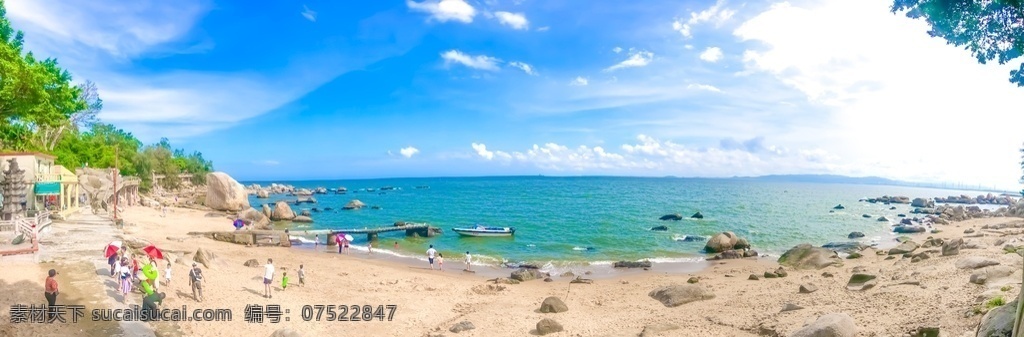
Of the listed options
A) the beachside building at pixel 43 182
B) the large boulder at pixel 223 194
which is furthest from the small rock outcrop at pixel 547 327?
the large boulder at pixel 223 194

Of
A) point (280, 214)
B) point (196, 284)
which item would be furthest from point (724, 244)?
point (280, 214)

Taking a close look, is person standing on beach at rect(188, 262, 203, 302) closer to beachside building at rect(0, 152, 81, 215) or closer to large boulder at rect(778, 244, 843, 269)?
beachside building at rect(0, 152, 81, 215)

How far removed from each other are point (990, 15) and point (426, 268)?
2923 cm

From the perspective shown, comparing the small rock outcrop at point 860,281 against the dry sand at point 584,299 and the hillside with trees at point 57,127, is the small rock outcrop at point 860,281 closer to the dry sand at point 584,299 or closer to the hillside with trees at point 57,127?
the dry sand at point 584,299

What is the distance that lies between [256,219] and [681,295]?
5084 cm

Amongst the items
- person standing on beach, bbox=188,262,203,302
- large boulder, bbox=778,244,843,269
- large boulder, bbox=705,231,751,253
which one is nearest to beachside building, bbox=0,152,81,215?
person standing on beach, bbox=188,262,203,302

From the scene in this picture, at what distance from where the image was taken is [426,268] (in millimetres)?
32312

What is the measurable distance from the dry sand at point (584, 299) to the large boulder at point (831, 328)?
108cm

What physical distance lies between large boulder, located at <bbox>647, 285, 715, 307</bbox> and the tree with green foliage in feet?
46.2

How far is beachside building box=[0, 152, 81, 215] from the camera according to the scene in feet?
103

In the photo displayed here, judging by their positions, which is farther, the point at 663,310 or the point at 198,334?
the point at 663,310

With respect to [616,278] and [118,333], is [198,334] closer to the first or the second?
[118,333]

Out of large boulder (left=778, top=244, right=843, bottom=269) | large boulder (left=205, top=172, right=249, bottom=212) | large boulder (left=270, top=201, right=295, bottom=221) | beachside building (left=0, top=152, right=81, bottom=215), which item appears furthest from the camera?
large boulder (left=205, top=172, right=249, bottom=212)

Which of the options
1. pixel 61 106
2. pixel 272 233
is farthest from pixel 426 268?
pixel 61 106
